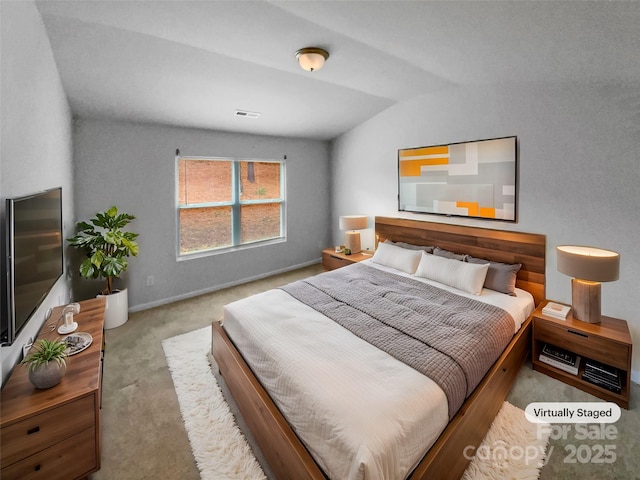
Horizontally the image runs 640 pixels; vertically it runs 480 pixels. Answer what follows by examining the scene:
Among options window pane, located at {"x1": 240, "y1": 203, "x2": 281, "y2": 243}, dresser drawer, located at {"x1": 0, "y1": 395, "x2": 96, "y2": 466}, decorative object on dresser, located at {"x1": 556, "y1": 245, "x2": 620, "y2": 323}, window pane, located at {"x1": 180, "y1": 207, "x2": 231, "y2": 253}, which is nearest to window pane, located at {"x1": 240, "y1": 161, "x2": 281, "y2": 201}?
window pane, located at {"x1": 240, "y1": 203, "x2": 281, "y2": 243}

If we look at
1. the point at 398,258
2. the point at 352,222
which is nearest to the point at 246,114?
the point at 352,222

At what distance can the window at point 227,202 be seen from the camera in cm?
419

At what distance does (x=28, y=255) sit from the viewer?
1.55 m

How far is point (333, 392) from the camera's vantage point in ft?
4.86

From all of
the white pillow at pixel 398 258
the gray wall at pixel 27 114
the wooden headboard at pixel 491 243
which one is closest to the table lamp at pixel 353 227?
the wooden headboard at pixel 491 243

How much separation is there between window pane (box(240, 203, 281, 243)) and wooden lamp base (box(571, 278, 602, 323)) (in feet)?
13.2

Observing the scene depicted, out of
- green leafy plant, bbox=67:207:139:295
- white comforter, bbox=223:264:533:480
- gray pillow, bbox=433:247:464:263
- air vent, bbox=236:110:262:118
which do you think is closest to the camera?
white comforter, bbox=223:264:533:480

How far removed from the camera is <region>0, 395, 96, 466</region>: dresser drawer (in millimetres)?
1275

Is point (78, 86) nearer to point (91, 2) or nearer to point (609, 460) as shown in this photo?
point (91, 2)

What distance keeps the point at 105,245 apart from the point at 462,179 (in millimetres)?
3970

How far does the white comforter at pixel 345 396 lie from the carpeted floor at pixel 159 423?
672mm

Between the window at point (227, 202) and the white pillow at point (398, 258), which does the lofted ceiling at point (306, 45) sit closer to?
the window at point (227, 202)

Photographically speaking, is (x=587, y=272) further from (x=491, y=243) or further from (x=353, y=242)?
(x=353, y=242)

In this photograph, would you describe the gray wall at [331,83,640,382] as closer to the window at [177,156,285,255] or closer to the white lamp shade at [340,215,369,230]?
the white lamp shade at [340,215,369,230]
